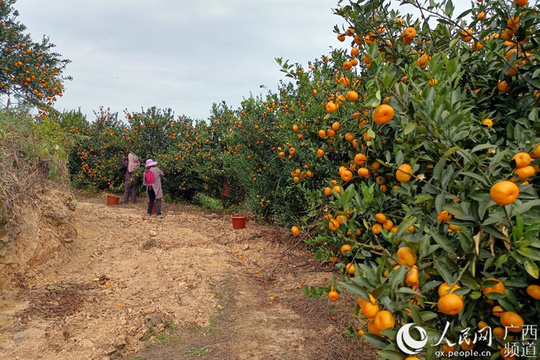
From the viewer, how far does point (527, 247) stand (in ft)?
3.90

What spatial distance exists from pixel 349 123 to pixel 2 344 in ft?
11.6

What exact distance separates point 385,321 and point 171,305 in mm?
3194

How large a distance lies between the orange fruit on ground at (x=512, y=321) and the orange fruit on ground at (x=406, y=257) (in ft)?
1.20

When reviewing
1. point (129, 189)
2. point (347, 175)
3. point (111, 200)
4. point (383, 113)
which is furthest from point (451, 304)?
point (129, 189)

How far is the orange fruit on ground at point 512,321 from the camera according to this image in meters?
1.24

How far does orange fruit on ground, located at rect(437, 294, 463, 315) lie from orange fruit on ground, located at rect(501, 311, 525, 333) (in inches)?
10.5

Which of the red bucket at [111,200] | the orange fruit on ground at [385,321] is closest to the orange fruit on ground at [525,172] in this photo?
the orange fruit on ground at [385,321]

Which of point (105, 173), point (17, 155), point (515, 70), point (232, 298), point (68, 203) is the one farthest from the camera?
point (105, 173)

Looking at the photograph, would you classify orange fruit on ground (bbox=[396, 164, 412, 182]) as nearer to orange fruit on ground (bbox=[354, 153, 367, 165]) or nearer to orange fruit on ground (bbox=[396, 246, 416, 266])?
orange fruit on ground (bbox=[396, 246, 416, 266])

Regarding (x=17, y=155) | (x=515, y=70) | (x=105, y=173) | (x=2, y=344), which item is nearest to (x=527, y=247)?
(x=515, y=70)

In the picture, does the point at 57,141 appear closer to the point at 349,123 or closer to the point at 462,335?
the point at 349,123

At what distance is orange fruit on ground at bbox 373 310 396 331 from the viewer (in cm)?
115

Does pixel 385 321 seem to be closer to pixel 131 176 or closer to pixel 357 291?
pixel 357 291

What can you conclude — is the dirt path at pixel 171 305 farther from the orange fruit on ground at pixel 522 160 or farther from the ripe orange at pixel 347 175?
the orange fruit on ground at pixel 522 160
